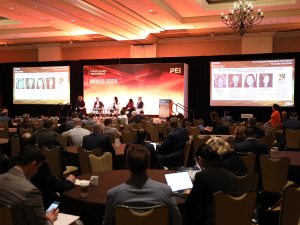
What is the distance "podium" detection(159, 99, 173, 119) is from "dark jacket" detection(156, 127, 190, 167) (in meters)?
9.93

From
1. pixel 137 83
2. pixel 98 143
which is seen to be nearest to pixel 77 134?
pixel 98 143

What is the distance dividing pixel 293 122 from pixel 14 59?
1755cm

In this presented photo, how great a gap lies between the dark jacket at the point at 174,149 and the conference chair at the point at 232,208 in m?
2.83

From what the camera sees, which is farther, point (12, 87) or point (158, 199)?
point (12, 87)

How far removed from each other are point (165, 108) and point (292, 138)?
821cm

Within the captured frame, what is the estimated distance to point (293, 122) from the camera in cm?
813

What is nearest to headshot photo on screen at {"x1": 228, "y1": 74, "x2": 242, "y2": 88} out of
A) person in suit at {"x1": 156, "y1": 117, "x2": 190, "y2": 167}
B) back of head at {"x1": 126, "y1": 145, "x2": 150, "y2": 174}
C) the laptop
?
person in suit at {"x1": 156, "y1": 117, "x2": 190, "y2": 167}

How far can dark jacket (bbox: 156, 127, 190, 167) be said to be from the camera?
5.20 metres

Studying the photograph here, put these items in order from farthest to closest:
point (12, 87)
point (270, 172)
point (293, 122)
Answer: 1. point (12, 87)
2. point (293, 122)
3. point (270, 172)

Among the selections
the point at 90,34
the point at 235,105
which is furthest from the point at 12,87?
the point at 235,105

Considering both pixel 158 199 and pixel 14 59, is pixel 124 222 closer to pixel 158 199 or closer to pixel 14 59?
pixel 158 199

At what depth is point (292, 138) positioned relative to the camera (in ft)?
24.9

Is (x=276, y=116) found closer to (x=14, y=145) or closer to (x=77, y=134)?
(x=77, y=134)

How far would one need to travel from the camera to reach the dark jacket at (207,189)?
7.82ft
